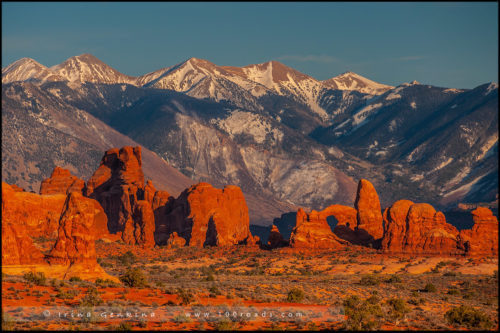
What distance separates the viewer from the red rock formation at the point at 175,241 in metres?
134

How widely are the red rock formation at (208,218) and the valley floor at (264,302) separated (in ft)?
122

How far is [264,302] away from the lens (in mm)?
57156

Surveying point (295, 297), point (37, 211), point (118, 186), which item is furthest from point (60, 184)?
point (295, 297)

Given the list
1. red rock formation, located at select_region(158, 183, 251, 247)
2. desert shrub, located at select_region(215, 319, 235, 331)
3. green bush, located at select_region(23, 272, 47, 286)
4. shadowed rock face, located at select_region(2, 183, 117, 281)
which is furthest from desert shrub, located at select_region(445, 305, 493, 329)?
red rock formation, located at select_region(158, 183, 251, 247)

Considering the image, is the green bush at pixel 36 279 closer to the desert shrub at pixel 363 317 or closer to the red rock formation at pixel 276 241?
the desert shrub at pixel 363 317

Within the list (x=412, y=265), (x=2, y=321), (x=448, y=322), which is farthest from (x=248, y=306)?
(x=412, y=265)

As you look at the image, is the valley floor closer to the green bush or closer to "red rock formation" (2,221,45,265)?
the green bush

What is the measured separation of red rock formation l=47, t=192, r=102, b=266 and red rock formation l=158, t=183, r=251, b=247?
6797cm

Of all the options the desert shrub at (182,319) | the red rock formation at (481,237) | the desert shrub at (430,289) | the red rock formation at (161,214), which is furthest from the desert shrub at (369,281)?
the red rock formation at (161,214)

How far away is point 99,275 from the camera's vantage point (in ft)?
207

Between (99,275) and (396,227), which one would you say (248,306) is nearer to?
(99,275)

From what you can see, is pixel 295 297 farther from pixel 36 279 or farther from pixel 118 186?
pixel 118 186

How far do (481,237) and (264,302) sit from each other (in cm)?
5981

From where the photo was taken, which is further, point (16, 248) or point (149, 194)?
point (149, 194)
